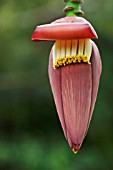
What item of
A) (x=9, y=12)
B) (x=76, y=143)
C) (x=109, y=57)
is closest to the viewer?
(x=76, y=143)

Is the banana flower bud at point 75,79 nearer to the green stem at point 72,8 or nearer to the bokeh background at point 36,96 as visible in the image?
the green stem at point 72,8

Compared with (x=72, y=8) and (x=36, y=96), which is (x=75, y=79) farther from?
(x=36, y=96)

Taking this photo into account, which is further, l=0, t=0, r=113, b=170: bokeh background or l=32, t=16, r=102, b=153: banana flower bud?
l=0, t=0, r=113, b=170: bokeh background

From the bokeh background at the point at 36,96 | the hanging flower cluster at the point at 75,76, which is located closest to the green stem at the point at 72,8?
the hanging flower cluster at the point at 75,76

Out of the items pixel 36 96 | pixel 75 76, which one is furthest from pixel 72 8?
pixel 36 96

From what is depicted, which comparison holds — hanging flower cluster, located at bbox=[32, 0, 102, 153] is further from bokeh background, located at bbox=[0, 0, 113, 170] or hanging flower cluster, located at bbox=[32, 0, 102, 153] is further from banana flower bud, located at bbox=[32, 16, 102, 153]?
bokeh background, located at bbox=[0, 0, 113, 170]

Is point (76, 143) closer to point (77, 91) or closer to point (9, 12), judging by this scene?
point (77, 91)

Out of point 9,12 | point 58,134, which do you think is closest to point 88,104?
point 9,12

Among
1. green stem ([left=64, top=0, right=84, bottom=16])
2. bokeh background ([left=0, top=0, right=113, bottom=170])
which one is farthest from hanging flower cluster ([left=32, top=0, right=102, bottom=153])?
bokeh background ([left=0, top=0, right=113, bottom=170])
